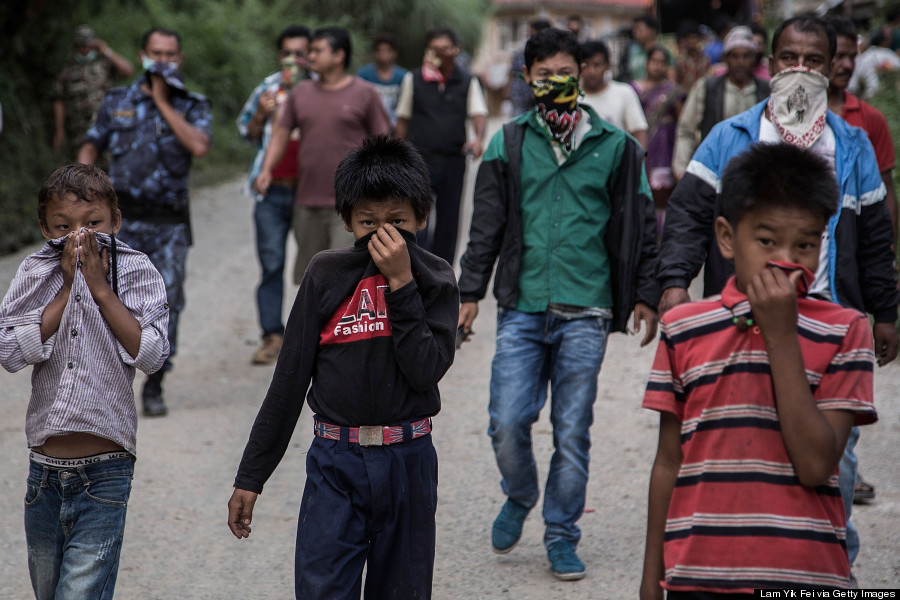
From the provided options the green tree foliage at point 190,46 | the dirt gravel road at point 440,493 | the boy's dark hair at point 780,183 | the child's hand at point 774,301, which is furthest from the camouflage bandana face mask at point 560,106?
the green tree foliage at point 190,46

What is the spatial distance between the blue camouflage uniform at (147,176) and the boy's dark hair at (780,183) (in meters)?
4.71

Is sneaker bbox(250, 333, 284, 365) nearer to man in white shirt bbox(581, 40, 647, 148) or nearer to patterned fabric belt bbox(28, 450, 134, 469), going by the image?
man in white shirt bbox(581, 40, 647, 148)

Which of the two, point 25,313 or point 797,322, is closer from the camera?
point 797,322

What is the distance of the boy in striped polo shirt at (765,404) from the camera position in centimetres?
239

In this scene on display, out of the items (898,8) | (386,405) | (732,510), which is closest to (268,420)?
(386,405)

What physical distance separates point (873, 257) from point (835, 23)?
198 cm

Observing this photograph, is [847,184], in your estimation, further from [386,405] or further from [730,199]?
[386,405]

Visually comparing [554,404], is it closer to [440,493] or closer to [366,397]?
[440,493]

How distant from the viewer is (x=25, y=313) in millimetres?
3293

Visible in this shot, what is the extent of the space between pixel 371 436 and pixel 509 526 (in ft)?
5.79

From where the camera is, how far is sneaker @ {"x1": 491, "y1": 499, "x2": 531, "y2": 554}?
4.63 m

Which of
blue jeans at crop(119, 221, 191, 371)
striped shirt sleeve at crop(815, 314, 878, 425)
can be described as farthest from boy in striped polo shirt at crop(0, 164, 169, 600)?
blue jeans at crop(119, 221, 191, 371)

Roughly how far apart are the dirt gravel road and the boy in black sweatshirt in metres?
1.42

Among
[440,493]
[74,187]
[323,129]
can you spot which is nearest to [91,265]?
[74,187]
